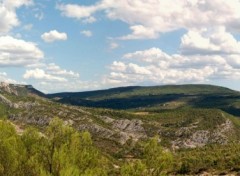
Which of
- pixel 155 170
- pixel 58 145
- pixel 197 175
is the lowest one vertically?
pixel 197 175

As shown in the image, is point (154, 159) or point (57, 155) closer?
point (57, 155)

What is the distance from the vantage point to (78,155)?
83375mm

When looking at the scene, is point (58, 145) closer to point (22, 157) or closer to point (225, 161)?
point (22, 157)

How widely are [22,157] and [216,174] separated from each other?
94616 millimetres

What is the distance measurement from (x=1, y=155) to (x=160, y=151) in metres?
35.3

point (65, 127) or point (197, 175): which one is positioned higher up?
point (65, 127)

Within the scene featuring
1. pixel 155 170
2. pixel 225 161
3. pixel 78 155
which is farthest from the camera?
pixel 225 161

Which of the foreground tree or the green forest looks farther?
the foreground tree

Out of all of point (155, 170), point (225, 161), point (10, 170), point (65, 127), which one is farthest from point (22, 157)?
point (225, 161)

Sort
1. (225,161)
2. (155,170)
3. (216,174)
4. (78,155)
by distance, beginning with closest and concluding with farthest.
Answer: (78,155) < (155,170) < (216,174) < (225,161)

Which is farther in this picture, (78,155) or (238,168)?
(238,168)

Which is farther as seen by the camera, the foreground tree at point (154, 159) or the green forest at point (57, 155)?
the foreground tree at point (154, 159)

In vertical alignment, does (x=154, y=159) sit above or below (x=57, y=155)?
below

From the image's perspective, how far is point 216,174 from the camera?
15900 cm
